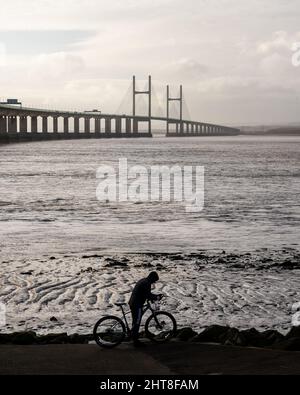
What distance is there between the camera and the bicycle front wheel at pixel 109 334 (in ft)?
29.9

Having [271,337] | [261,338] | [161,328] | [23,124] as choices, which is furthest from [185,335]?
[23,124]

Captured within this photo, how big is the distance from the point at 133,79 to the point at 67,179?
152725 mm

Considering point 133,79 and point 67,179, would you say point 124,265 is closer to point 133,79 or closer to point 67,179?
point 67,179

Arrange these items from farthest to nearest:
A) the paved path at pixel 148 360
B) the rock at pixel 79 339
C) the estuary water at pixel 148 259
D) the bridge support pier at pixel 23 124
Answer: the bridge support pier at pixel 23 124, the estuary water at pixel 148 259, the rock at pixel 79 339, the paved path at pixel 148 360

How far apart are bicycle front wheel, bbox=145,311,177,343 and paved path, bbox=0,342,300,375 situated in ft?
0.43

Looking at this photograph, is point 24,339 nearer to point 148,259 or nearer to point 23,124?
point 148,259

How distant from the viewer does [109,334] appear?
9172 mm

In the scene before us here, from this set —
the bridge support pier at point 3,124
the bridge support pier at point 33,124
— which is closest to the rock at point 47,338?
the bridge support pier at point 3,124

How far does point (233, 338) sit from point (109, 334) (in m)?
1.62

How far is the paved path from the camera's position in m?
8.13

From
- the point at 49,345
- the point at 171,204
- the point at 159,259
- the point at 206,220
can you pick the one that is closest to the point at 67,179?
the point at 171,204

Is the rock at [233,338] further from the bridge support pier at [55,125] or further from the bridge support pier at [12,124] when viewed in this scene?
the bridge support pier at [55,125]

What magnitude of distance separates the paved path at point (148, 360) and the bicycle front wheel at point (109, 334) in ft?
0.34

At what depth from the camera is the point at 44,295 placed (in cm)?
1317
